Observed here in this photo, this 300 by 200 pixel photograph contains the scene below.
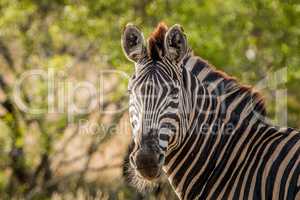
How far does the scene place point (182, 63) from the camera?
5492 mm

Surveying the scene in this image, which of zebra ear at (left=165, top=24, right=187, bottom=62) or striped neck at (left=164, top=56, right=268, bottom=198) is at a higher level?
zebra ear at (left=165, top=24, right=187, bottom=62)

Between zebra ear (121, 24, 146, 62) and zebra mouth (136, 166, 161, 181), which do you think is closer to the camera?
zebra mouth (136, 166, 161, 181)

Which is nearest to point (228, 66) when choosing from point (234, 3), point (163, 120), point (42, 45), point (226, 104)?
point (234, 3)

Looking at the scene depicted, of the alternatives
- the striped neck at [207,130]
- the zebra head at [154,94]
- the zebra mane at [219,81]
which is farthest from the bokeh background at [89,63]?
the zebra head at [154,94]

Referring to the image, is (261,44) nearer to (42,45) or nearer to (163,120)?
(42,45)

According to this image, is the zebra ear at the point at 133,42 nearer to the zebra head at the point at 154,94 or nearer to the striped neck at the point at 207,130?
the zebra head at the point at 154,94

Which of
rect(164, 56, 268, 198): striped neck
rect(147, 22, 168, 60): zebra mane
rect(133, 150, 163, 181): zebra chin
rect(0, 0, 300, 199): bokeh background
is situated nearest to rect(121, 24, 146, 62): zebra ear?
rect(147, 22, 168, 60): zebra mane

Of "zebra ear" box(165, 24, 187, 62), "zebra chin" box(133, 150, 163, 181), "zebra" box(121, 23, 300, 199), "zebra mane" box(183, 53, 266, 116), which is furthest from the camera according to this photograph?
"zebra mane" box(183, 53, 266, 116)

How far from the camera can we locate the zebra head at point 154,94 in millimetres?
4844

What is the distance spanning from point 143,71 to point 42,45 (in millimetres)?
7775

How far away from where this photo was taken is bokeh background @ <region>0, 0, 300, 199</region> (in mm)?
11312

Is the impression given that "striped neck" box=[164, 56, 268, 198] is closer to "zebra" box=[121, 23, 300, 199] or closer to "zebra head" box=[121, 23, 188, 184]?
"zebra" box=[121, 23, 300, 199]

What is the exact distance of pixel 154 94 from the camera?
5.01 meters

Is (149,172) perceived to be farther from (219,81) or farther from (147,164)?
(219,81)
